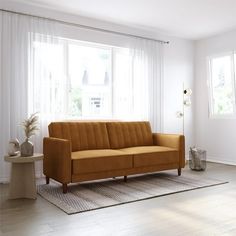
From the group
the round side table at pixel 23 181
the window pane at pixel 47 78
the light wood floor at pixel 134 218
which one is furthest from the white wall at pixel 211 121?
the round side table at pixel 23 181

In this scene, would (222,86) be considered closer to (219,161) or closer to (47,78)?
(219,161)

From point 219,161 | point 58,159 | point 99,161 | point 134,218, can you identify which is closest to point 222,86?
point 219,161

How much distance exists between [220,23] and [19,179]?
4.31 metres

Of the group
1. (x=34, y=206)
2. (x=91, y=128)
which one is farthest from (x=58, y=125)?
(x=34, y=206)

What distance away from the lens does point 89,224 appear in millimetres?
2645

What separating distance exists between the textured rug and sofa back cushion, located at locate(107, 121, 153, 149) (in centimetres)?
56

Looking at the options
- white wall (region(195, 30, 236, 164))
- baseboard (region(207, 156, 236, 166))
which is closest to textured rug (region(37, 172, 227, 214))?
baseboard (region(207, 156, 236, 166))

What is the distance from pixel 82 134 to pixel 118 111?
1287mm

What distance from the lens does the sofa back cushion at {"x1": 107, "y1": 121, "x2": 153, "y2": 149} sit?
15.6ft

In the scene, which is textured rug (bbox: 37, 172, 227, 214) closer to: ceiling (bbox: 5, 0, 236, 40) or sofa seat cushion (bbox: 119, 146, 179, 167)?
sofa seat cushion (bbox: 119, 146, 179, 167)

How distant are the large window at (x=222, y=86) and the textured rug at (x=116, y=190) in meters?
1.96

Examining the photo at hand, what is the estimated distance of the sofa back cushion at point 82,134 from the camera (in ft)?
13.9

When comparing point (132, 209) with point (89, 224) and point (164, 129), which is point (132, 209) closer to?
point (89, 224)

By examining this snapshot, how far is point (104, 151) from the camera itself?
4.19 metres
